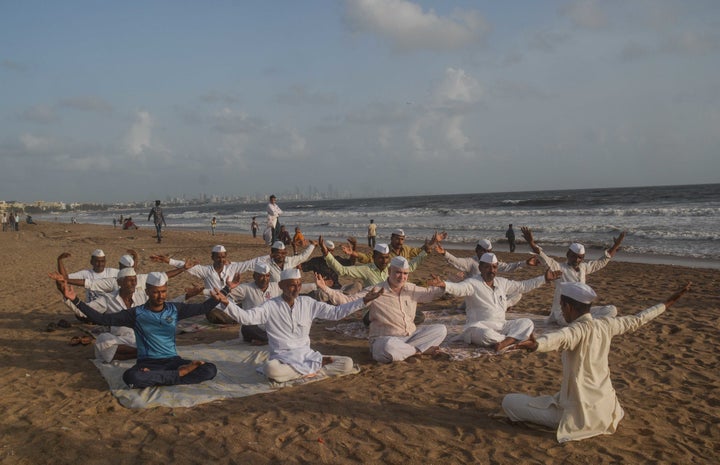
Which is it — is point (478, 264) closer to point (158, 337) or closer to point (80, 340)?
point (158, 337)

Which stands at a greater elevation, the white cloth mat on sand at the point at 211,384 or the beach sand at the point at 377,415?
the white cloth mat on sand at the point at 211,384

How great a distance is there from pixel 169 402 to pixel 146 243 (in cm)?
2242

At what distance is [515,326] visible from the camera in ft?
22.7

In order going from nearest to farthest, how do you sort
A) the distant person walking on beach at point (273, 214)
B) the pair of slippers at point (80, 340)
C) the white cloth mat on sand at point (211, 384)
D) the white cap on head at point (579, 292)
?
1. the white cap on head at point (579, 292)
2. the white cloth mat on sand at point (211, 384)
3. the pair of slippers at point (80, 340)
4. the distant person walking on beach at point (273, 214)

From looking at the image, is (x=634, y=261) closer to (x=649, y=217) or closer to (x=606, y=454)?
(x=606, y=454)

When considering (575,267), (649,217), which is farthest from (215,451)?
(649,217)

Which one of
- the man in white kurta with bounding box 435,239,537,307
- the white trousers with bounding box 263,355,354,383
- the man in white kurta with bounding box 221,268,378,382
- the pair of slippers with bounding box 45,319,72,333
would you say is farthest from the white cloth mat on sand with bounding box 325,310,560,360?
the pair of slippers with bounding box 45,319,72,333

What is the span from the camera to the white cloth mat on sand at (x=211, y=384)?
17.3ft

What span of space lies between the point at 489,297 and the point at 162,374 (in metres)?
4.11

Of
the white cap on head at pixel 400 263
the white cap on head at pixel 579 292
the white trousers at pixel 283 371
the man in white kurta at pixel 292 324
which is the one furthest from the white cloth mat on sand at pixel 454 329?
the white cap on head at pixel 579 292

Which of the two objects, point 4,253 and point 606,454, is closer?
point 606,454

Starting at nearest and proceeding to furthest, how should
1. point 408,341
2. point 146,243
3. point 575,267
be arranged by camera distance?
point 408,341
point 575,267
point 146,243

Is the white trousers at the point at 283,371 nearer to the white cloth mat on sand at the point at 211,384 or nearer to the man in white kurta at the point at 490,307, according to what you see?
the white cloth mat on sand at the point at 211,384

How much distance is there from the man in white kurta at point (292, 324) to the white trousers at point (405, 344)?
605 mm
